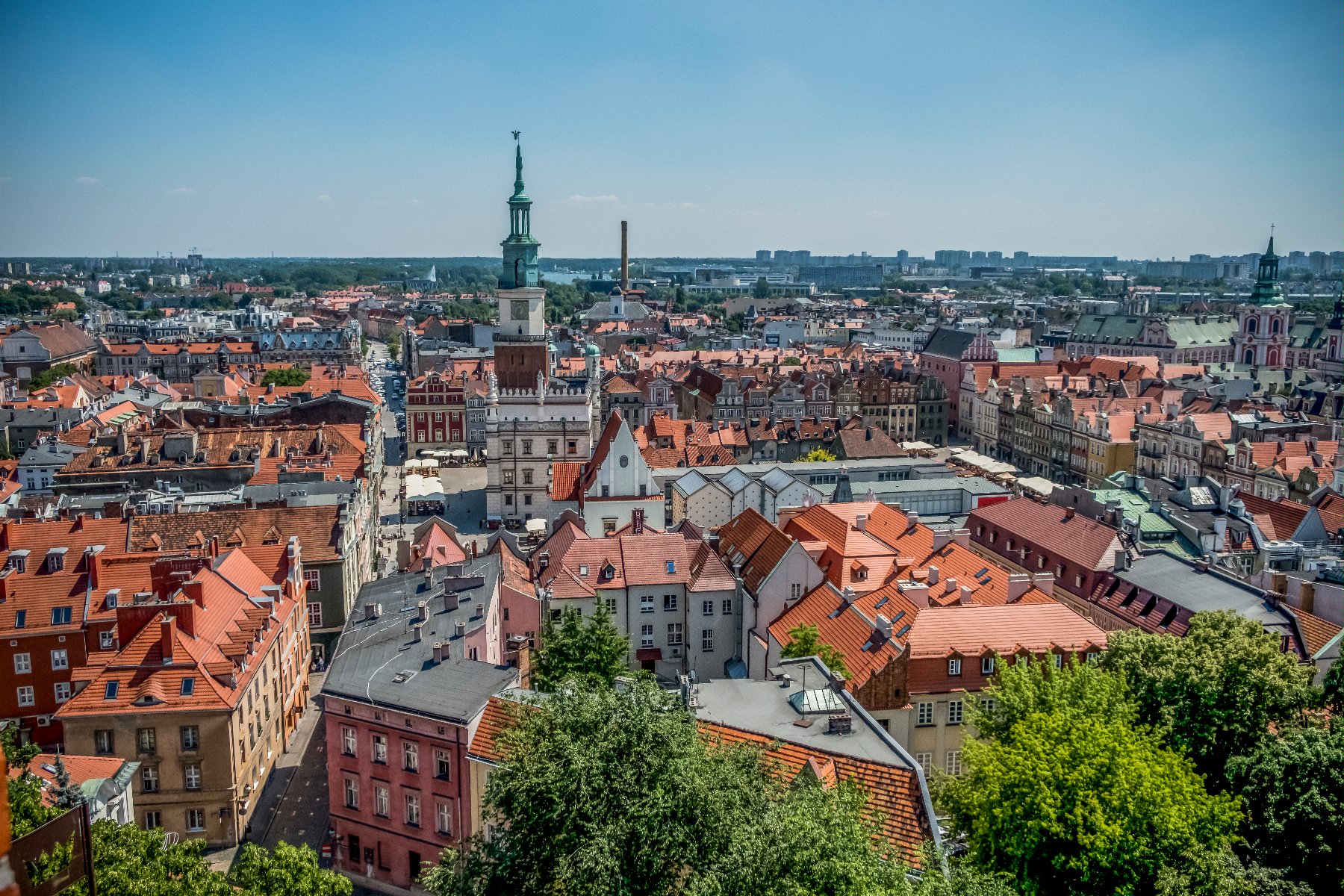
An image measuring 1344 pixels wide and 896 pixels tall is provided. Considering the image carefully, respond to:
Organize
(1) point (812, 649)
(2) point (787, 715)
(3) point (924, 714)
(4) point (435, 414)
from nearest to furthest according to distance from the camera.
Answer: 1. (2) point (787, 715)
2. (3) point (924, 714)
3. (1) point (812, 649)
4. (4) point (435, 414)

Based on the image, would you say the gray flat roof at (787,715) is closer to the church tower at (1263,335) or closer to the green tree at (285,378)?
→ the green tree at (285,378)

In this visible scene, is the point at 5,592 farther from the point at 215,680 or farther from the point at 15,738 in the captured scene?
the point at 215,680

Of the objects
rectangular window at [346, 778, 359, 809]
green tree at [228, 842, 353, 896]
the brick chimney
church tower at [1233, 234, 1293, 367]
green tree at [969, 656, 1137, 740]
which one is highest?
church tower at [1233, 234, 1293, 367]

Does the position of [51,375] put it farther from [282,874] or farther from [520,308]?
[282,874]

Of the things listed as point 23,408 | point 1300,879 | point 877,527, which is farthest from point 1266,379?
point 23,408

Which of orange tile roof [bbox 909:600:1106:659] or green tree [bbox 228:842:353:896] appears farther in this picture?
orange tile roof [bbox 909:600:1106:659]

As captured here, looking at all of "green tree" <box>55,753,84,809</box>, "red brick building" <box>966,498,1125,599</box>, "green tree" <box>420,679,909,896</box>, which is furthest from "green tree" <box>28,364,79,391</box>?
"green tree" <box>420,679,909,896</box>

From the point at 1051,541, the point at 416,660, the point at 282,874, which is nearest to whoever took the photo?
the point at 282,874

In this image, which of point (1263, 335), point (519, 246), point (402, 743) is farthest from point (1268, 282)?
point (402, 743)

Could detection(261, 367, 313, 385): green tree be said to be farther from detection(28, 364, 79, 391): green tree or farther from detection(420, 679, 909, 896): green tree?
detection(420, 679, 909, 896): green tree
